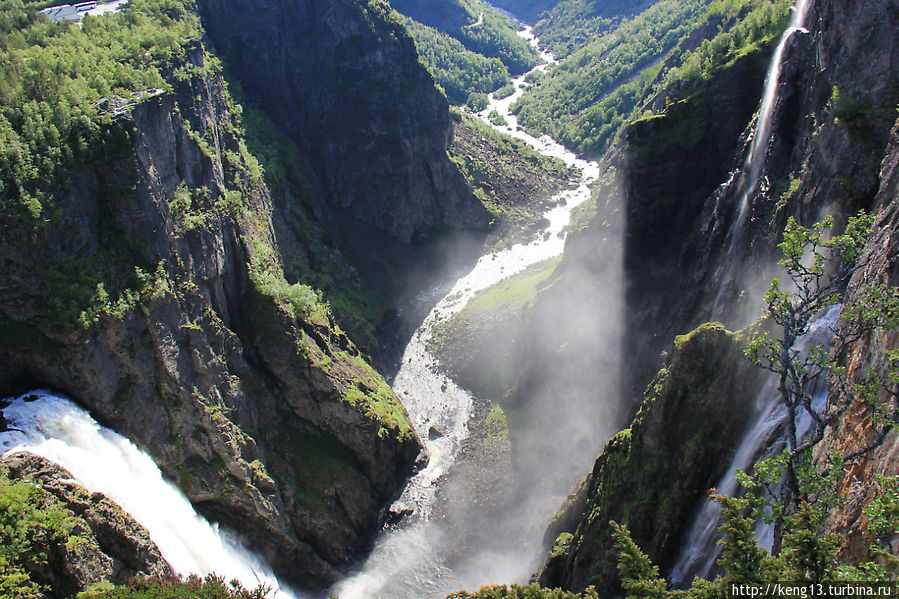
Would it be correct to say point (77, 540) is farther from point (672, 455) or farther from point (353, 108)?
point (353, 108)

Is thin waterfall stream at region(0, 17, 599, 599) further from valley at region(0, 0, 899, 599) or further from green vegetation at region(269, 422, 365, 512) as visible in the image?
green vegetation at region(269, 422, 365, 512)

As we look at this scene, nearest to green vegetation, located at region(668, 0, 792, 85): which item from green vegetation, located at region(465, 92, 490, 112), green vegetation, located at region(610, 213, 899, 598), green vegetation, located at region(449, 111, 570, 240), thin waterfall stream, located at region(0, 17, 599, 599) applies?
green vegetation, located at region(610, 213, 899, 598)

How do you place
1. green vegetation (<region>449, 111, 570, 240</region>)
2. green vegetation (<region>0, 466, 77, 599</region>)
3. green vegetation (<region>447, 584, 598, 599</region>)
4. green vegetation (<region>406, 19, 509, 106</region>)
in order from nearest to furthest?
green vegetation (<region>447, 584, 598, 599</region>) → green vegetation (<region>0, 466, 77, 599</region>) → green vegetation (<region>449, 111, 570, 240</region>) → green vegetation (<region>406, 19, 509, 106</region>)

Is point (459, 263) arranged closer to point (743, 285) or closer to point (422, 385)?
point (422, 385)

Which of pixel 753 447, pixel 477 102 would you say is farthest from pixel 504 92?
pixel 753 447

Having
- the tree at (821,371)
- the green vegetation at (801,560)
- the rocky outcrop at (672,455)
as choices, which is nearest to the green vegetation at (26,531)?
the green vegetation at (801,560)

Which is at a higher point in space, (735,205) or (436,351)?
(735,205)

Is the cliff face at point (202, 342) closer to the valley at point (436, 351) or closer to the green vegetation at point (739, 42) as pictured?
the valley at point (436, 351)
